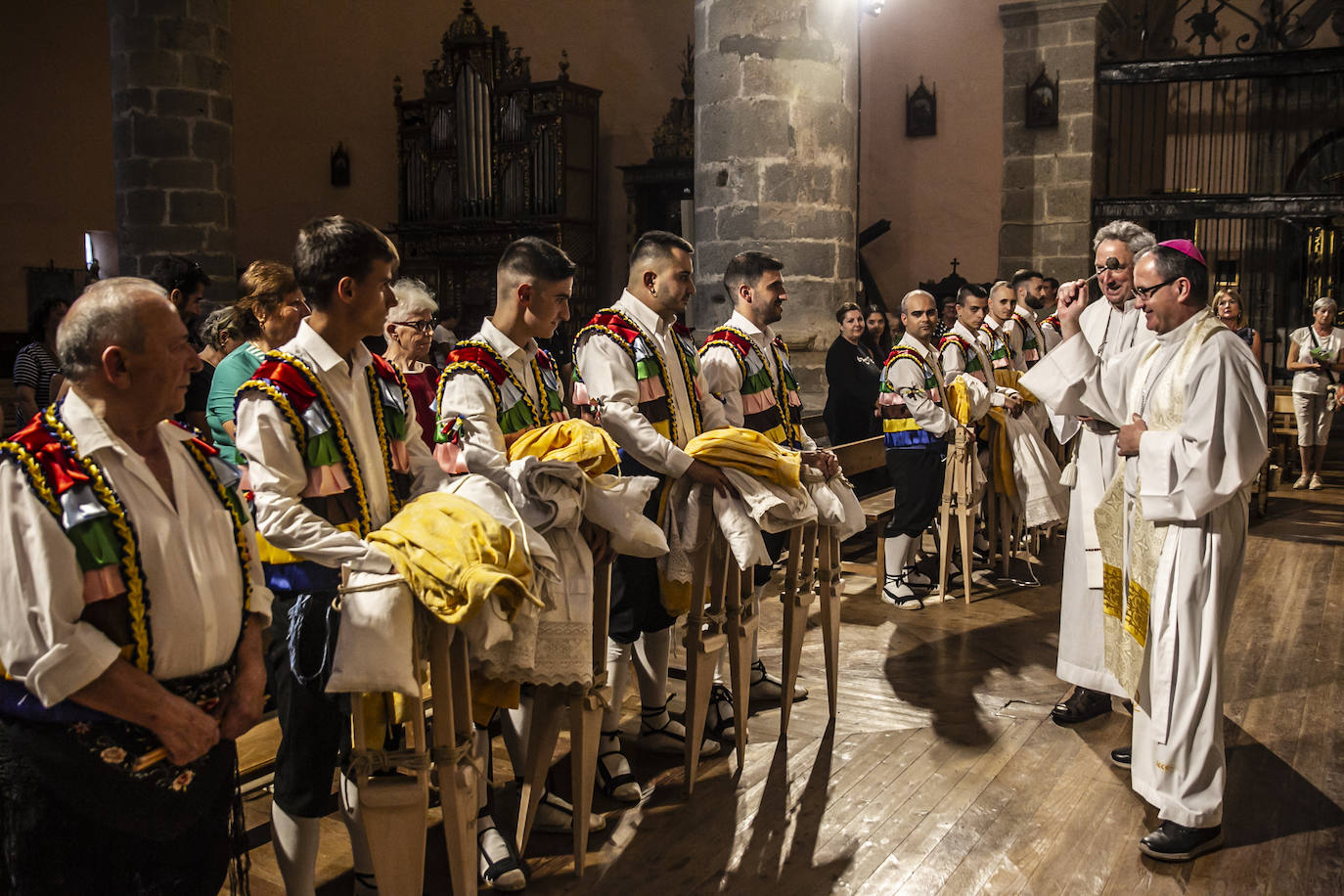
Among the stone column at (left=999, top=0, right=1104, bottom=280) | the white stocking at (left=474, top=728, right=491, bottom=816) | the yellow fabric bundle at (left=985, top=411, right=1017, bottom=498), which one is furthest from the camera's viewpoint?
the stone column at (left=999, top=0, right=1104, bottom=280)

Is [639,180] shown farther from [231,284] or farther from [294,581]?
[294,581]

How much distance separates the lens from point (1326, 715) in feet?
13.5

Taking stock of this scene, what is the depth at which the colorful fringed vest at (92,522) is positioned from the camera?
1.74 meters

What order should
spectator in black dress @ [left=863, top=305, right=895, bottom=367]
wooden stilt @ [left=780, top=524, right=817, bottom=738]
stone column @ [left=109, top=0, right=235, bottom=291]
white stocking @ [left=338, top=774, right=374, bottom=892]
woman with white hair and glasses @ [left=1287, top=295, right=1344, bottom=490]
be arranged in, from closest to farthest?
1. white stocking @ [left=338, top=774, right=374, bottom=892]
2. wooden stilt @ [left=780, top=524, right=817, bottom=738]
3. spectator in black dress @ [left=863, top=305, right=895, bottom=367]
4. stone column @ [left=109, top=0, right=235, bottom=291]
5. woman with white hair and glasses @ [left=1287, top=295, right=1344, bottom=490]

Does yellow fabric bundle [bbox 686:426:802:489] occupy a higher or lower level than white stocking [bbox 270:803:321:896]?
higher

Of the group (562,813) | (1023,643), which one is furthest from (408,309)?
(1023,643)

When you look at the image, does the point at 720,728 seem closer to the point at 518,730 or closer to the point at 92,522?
the point at 518,730

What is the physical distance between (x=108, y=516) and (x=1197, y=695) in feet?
8.66

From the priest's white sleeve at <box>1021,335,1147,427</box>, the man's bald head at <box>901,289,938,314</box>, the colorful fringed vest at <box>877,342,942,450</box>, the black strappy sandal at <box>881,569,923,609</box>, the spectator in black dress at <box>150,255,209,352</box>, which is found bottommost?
the black strappy sandal at <box>881,569,923,609</box>

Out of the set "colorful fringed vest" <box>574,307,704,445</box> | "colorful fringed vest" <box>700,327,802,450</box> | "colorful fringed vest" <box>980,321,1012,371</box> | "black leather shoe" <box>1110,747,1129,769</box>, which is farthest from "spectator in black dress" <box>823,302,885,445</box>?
"black leather shoe" <box>1110,747,1129,769</box>

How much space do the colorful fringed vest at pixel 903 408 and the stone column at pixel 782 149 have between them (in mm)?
1234

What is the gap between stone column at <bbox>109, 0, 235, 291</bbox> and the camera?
27.2ft

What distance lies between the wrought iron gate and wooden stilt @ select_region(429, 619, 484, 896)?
9.47m

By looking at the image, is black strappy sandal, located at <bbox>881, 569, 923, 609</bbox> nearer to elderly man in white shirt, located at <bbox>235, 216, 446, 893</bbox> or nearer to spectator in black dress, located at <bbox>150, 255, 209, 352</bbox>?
spectator in black dress, located at <bbox>150, 255, 209, 352</bbox>
